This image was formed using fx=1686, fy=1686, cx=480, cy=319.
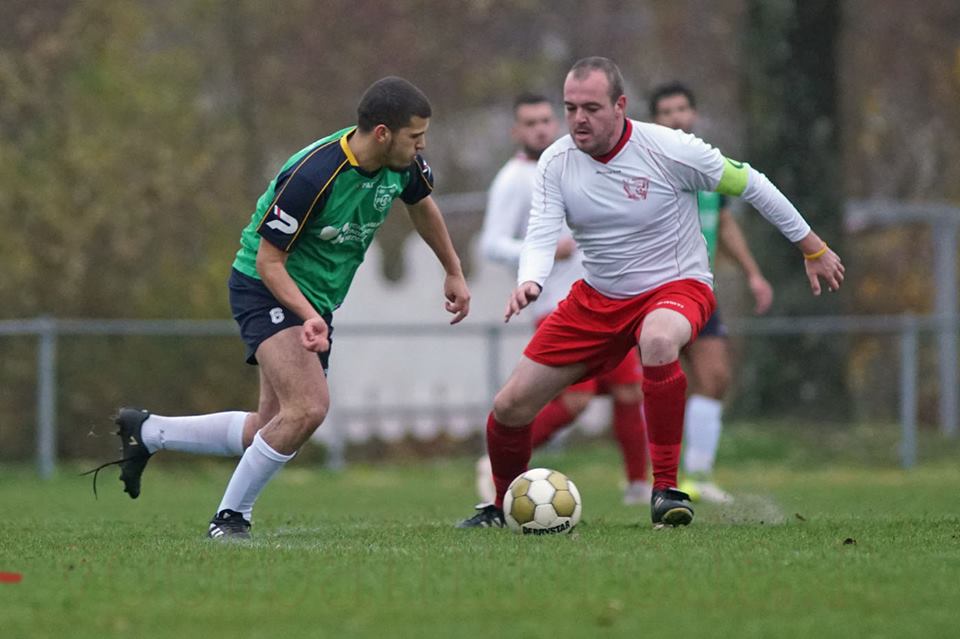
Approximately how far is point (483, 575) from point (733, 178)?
8.99ft

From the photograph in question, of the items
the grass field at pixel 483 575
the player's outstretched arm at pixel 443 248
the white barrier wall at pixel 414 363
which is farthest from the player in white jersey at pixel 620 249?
the white barrier wall at pixel 414 363

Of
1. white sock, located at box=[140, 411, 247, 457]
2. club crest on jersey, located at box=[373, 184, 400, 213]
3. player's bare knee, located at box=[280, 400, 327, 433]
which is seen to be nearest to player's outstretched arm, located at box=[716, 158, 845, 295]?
club crest on jersey, located at box=[373, 184, 400, 213]

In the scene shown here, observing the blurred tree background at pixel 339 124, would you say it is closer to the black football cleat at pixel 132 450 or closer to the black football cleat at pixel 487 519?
the black football cleat at pixel 132 450

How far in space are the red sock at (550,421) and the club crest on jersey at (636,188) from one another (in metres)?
2.57

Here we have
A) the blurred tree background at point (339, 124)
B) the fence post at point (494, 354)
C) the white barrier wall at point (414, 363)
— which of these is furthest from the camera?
the white barrier wall at point (414, 363)

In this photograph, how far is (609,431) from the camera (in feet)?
57.6

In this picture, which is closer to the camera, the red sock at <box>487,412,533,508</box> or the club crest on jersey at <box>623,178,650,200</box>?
the club crest on jersey at <box>623,178,650,200</box>

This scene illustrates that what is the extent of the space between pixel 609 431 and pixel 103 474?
5535 millimetres

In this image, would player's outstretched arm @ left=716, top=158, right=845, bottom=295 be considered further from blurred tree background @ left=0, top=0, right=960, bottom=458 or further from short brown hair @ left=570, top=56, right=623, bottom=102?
blurred tree background @ left=0, top=0, right=960, bottom=458

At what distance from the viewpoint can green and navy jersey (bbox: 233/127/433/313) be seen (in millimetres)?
6918

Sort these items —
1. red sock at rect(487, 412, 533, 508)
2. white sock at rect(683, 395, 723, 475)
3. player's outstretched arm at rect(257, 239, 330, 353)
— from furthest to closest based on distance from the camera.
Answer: white sock at rect(683, 395, 723, 475)
red sock at rect(487, 412, 533, 508)
player's outstretched arm at rect(257, 239, 330, 353)

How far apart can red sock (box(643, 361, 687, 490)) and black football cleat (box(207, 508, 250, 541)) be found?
1789mm

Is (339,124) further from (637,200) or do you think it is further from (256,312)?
(256,312)

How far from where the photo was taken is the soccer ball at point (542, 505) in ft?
23.8
